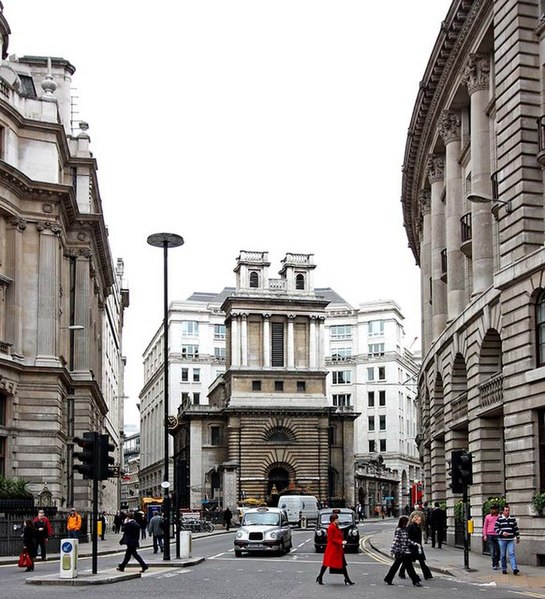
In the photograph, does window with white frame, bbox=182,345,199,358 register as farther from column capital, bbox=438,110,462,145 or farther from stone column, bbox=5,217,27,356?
column capital, bbox=438,110,462,145

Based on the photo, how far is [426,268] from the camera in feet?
187

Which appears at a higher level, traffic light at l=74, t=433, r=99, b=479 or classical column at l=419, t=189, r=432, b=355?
classical column at l=419, t=189, r=432, b=355

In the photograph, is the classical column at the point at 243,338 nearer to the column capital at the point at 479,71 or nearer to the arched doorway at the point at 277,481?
the arched doorway at the point at 277,481

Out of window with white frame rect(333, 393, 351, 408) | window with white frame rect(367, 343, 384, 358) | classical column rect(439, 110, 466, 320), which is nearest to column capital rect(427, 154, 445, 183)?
classical column rect(439, 110, 466, 320)

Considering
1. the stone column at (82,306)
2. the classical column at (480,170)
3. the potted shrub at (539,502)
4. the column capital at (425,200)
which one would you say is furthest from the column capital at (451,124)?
the stone column at (82,306)

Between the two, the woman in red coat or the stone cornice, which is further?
the stone cornice

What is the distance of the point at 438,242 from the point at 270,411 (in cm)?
6118

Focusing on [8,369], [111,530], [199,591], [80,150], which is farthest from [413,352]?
[199,591]

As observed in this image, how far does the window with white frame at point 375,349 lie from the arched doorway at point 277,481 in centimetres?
3818

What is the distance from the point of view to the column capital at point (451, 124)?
44875mm

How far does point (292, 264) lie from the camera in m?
115

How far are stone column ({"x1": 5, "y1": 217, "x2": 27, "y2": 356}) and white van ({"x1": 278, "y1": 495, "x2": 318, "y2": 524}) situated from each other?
37.0 meters

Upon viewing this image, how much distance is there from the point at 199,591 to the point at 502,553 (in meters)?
8.73

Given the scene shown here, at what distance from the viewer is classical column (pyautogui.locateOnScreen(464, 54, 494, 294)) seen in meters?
38.0
